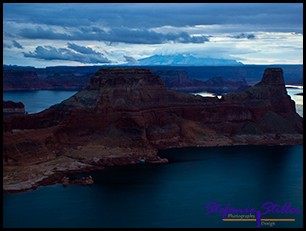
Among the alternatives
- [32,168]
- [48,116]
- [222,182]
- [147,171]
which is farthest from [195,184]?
[48,116]

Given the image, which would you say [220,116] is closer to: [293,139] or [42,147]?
[293,139]

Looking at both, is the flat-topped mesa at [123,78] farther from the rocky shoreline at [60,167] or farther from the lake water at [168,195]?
the lake water at [168,195]

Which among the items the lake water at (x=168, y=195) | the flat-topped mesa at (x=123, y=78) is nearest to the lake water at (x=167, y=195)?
the lake water at (x=168, y=195)

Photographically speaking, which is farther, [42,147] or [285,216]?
[42,147]
